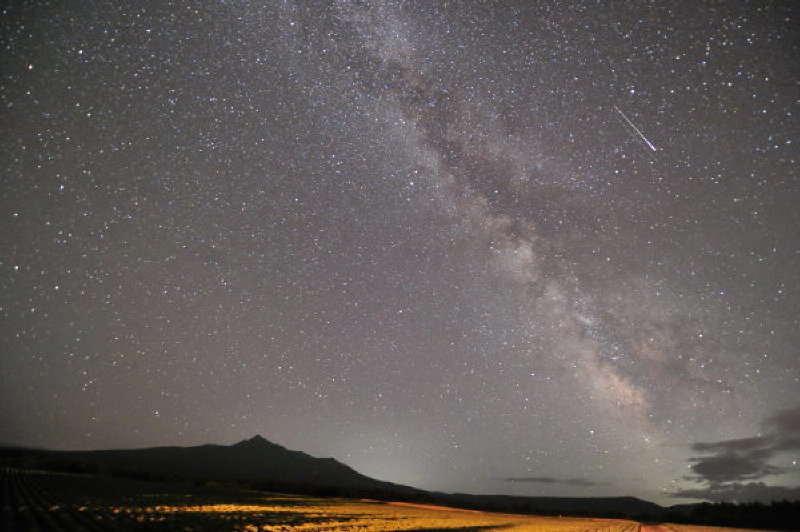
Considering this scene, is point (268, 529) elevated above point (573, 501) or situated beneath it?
elevated above

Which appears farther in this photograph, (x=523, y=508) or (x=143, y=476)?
(x=523, y=508)

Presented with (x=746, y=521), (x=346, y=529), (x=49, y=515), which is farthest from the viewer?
(x=746, y=521)

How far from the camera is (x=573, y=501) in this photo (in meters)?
189

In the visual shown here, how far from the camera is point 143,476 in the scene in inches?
3258

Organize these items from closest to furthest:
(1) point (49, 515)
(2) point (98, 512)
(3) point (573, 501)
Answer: (1) point (49, 515), (2) point (98, 512), (3) point (573, 501)

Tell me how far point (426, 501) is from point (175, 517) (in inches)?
3266

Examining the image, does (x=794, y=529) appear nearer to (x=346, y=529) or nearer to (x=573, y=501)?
(x=346, y=529)

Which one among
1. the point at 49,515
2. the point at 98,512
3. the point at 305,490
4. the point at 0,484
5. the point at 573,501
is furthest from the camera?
the point at 573,501

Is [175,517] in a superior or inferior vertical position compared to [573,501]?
superior

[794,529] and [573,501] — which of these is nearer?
[794,529]

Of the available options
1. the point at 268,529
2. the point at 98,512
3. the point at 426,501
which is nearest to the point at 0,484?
the point at 98,512

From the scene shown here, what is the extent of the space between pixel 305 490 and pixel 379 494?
1465 cm

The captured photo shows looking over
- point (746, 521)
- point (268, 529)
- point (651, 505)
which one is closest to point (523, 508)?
point (746, 521)

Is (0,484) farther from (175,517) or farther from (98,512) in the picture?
(175,517)
